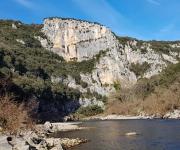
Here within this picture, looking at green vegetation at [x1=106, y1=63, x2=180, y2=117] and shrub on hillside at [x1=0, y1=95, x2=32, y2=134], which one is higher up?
green vegetation at [x1=106, y1=63, x2=180, y2=117]

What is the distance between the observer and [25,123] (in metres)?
68.3

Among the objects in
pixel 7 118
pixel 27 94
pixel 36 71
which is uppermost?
pixel 36 71

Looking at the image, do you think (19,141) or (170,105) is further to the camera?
(170,105)

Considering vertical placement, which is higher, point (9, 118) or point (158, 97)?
point (158, 97)

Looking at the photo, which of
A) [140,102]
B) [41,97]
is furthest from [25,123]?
[140,102]

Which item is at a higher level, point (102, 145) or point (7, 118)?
point (7, 118)

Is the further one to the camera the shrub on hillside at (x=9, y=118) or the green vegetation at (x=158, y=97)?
the green vegetation at (x=158, y=97)

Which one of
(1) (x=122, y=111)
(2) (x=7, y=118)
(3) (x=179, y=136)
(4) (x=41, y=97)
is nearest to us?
(2) (x=7, y=118)

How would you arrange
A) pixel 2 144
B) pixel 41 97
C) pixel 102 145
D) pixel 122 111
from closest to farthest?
pixel 2 144 → pixel 102 145 → pixel 41 97 → pixel 122 111

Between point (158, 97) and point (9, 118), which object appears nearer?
point (9, 118)

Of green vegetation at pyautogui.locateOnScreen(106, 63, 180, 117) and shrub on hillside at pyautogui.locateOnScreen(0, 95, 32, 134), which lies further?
green vegetation at pyautogui.locateOnScreen(106, 63, 180, 117)

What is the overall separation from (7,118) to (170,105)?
110m

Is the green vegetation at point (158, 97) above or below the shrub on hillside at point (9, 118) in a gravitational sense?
above

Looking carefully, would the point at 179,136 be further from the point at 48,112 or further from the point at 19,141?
the point at 48,112
